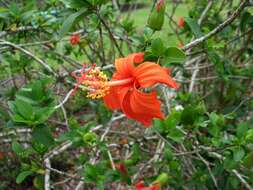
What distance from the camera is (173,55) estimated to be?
1.17 meters

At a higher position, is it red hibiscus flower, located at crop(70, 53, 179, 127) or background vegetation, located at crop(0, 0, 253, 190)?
red hibiscus flower, located at crop(70, 53, 179, 127)

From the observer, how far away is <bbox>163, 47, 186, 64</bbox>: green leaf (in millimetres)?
1158

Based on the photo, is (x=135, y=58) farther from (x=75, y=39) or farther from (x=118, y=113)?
(x=118, y=113)

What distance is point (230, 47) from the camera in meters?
2.61

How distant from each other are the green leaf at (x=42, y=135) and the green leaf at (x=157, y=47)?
405mm

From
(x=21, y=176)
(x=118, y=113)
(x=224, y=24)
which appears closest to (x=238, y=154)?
(x=224, y=24)

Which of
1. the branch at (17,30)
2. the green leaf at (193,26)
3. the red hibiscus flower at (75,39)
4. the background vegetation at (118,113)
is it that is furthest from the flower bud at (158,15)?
the red hibiscus flower at (75,39)

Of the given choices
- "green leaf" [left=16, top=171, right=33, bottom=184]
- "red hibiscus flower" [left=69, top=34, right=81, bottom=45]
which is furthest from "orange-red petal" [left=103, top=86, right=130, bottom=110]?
"red hibiscus flower" [left=69, top=34, right=81, bottom=45]

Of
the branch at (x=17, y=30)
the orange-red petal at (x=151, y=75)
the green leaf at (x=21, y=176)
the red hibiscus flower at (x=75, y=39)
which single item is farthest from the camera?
the red hibiscus flower at (x=75, y=39)

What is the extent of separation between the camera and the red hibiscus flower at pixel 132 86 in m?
1.08

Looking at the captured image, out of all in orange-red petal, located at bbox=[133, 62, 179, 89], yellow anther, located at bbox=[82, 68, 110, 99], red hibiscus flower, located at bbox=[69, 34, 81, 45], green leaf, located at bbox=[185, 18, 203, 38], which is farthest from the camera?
red hibiscus flower, located at bbox=[69, 34, 81, 45]

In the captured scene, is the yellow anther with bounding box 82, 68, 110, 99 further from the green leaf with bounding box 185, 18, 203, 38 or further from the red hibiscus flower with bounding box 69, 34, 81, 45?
the red hibiscus flower with bounding box 69, 34, 81, 45

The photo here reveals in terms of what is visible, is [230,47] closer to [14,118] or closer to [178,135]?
[178,135]

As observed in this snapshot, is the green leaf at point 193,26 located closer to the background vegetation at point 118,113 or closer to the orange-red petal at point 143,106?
the background vegetation at point 118,113
